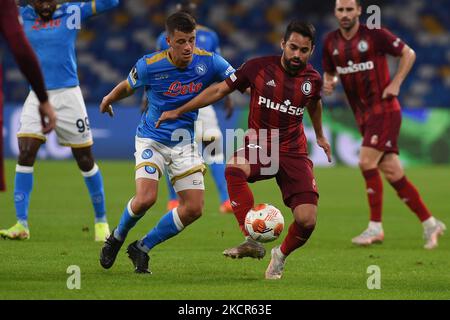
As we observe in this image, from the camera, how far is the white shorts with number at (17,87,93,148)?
8484mm

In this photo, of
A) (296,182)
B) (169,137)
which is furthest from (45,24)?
(296,182)

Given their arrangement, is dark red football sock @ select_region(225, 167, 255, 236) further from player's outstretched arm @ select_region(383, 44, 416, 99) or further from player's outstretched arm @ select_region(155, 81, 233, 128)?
player's outstretched arm @ select_region(383, 44, 416, 99)

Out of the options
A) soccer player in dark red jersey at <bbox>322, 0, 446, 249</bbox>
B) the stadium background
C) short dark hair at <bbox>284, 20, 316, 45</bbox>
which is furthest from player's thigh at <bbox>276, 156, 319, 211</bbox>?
the stadium background

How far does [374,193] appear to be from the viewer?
9570mm

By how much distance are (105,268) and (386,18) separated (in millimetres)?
19640

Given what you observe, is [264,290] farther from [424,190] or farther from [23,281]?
[424,190]

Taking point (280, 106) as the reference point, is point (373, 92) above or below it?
below

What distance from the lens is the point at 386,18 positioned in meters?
25.5

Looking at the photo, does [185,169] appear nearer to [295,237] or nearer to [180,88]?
[180,88]

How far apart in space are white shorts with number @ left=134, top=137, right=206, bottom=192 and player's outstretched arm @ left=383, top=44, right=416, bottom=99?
265 centimetres

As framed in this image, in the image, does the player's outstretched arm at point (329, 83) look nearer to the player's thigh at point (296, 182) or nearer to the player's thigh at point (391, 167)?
the player's thigh at point (391, 167)

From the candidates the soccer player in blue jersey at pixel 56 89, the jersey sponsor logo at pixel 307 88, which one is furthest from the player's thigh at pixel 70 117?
the jersey sponsor logo at pixel 307 88

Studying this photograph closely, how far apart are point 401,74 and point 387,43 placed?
1.23 feet

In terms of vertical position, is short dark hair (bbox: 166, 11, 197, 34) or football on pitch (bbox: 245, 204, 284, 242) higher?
short dark hair (bbox: 166, 11, 197, 34)
